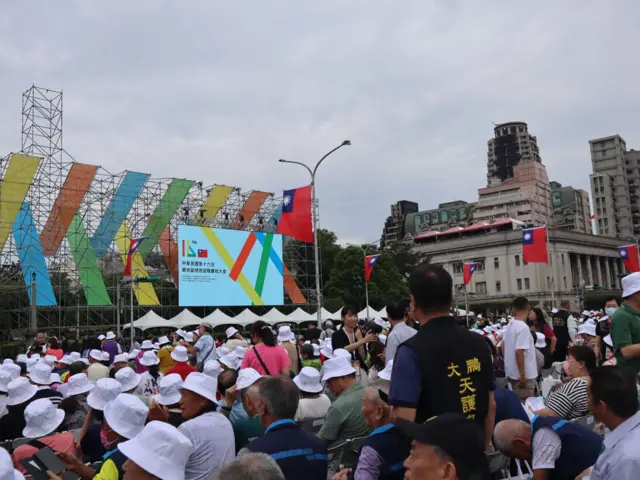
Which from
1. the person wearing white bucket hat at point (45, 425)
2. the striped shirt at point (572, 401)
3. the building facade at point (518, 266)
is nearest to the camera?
the person wearing white bucket hat at point (45, 425)

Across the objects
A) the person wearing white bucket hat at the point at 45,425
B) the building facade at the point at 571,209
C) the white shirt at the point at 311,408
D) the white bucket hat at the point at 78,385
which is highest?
the building facade at the point at 571,209

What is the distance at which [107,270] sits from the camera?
133ft

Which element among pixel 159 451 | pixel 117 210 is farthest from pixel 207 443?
pixel 117 210

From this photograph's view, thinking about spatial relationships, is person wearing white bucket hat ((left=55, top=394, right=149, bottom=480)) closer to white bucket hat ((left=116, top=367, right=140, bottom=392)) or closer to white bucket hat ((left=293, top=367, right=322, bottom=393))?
white bucket hat ((left=293, top=367, right=322, bottom=393))

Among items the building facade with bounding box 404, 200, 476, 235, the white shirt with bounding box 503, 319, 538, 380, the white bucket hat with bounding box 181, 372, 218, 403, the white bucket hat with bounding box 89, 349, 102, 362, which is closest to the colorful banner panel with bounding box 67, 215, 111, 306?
the white bucket hat with bounding box 89, 349, 102, 362

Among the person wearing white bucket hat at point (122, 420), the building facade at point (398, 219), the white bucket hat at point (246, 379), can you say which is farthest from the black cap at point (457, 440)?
the building facade at point (398, 219)

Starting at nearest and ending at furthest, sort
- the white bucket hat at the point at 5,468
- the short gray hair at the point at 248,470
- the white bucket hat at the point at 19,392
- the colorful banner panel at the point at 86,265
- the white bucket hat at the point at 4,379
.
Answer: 1. the short gray hair at the point at 248,470
2. the white bucket hat at the point at 5,468
3. the white bucket hat at the point at 19,392
4. the white bucket hat at the point at 4,379
5. the colorful banner panel at the point at 86,265

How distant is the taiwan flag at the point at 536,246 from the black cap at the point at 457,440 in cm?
2894

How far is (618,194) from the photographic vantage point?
11262cm

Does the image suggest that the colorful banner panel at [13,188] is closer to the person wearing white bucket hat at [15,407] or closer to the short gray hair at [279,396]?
the person wearing white bucket hat at [15,407]

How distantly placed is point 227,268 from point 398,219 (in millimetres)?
115548

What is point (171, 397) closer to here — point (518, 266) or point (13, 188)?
point (13, 188)

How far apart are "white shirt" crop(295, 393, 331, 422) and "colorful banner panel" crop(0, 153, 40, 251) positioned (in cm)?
2808

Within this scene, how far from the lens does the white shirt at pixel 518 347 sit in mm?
7391
